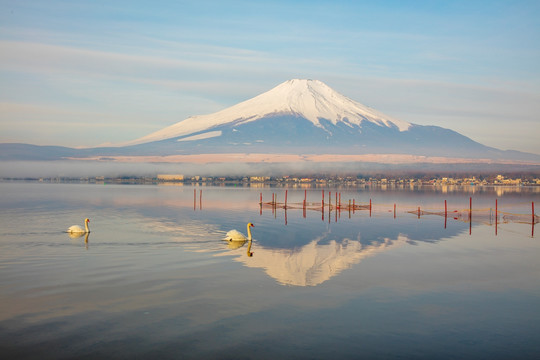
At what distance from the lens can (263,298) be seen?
1973 centimetres

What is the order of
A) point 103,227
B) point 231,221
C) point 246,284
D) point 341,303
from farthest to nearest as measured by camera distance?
point 231,221 < point 103,227 < point 246,284 < point 341,303

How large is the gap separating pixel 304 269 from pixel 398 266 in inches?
202

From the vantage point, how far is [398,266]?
27.5 metres

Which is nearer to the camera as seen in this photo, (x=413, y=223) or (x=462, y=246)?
(x=462, y=246)

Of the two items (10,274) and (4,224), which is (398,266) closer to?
(10,274)

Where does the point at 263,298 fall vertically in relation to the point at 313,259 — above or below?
above

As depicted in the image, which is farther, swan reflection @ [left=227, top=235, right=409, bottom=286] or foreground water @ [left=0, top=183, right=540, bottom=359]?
swan reflection @ [left=227, top=235, right=409, bottom=286]

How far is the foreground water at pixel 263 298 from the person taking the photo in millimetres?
14594

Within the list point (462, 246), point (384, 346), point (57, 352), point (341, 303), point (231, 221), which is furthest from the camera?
point (231, 221)

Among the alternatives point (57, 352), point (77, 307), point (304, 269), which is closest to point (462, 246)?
point (304, 269)

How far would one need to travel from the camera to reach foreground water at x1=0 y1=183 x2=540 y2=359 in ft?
47.9

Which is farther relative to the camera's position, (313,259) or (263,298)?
(313,259)

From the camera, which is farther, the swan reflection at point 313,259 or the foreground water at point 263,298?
the swan reflection at point 313,259

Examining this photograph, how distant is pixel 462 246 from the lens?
36500mm
